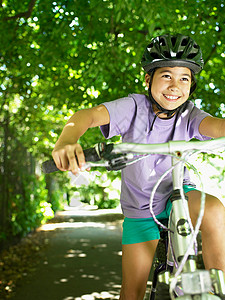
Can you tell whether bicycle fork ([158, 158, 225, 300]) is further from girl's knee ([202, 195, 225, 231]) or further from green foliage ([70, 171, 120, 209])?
green foliage ([70, 171, 120, 209])

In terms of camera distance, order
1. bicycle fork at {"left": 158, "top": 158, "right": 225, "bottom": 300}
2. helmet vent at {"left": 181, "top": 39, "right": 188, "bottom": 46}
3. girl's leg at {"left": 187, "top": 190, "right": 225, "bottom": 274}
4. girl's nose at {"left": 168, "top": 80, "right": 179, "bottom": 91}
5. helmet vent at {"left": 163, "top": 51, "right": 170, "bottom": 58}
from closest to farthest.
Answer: bicycle fork at {"left": 158, "top": 158, "right": 225, "bottom": 300} < girl's leg at {"left": 187, "top": 190, "right": 225, "bottom": 274} < girl's nose at {"left": 168, "top": 80, "right": 179, "bottom": 91} < helmet vent at {"left": 163, "top": 51, "right": 170, "bottom": 58} < helmet vent at {"left": 181, "top": 39, "right": 188, "bottom": 46}

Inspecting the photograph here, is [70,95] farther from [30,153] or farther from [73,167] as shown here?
[30,153]

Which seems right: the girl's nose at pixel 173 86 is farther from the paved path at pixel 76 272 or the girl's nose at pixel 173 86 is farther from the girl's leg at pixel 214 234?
the paved path at pixel 76 272

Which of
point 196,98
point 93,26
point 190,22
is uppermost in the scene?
point 93,26

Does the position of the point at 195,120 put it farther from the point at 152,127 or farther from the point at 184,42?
the point at 184,42

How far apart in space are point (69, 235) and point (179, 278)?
10.7m

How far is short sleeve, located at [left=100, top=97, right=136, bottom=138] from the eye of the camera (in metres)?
2.37

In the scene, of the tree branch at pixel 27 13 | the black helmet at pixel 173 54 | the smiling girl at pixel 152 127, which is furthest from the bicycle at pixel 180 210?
the tree branch at pixel 27 13

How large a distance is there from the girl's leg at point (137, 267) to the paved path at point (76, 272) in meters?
2.99

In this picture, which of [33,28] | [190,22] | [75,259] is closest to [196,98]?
[190,22]

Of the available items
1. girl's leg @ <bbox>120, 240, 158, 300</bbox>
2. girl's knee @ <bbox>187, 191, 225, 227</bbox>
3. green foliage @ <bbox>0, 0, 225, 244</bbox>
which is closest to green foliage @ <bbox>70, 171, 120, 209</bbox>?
green foliage @ <bbox>0, 0, 225, 244</bbox>

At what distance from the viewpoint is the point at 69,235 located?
11.8 meters

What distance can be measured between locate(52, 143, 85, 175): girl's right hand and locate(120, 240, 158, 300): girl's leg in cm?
118

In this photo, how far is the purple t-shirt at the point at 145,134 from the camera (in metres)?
2.45
